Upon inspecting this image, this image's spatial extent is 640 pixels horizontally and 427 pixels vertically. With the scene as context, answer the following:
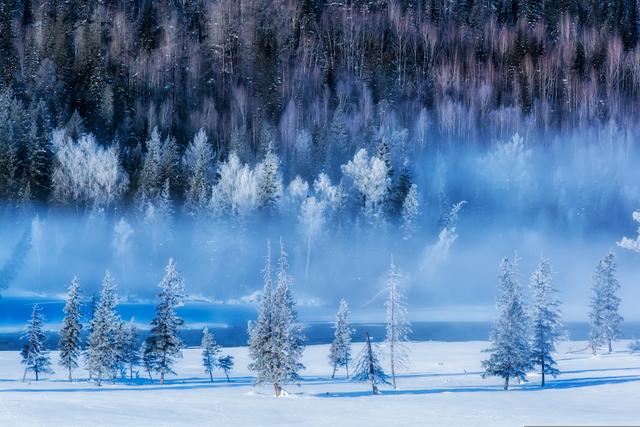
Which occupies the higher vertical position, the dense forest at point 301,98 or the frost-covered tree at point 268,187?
the dense forest at point 301,98

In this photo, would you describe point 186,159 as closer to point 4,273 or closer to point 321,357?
point 4,273

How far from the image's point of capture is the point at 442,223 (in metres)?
121

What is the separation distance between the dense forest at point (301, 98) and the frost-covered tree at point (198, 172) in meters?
0.37

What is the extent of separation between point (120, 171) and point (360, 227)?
114 feet

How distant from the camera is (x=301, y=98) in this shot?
14475cm

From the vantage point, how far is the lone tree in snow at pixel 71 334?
56219 mm

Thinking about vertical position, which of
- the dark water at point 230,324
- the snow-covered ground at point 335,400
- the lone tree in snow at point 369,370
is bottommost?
the snow-covered ground at point 335,400

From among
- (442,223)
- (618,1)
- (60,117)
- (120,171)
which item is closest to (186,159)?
(120,171)

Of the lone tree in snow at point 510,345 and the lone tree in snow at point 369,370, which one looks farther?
the lone tree in snow at point 510,345

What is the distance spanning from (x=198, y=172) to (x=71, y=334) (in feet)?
195

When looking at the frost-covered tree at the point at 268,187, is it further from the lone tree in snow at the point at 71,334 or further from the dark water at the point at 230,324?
the lone tree in snow at the point at 71,334

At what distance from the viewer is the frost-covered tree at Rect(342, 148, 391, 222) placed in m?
114

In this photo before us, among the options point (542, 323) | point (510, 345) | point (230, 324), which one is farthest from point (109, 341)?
point (230, 324)

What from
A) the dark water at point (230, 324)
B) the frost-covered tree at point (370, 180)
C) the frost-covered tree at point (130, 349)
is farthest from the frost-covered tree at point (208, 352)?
the frost-covered tree at point (370, 180)
